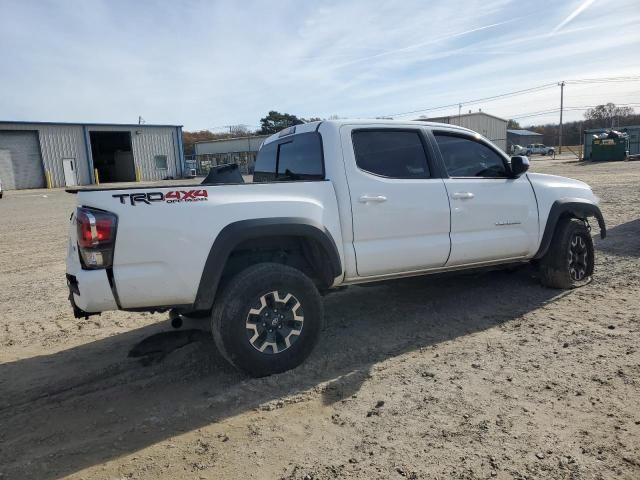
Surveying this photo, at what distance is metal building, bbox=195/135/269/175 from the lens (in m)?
51.6

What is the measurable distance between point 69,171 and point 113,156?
7.15 metres

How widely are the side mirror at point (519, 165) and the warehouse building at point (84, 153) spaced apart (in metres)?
38.7

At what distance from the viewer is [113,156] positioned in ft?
145

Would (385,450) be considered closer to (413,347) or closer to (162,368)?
(413,347)

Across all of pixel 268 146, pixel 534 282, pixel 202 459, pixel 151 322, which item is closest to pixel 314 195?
pixel 268 146

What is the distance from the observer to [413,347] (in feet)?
13.5

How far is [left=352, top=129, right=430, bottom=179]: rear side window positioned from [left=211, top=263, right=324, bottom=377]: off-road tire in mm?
1225

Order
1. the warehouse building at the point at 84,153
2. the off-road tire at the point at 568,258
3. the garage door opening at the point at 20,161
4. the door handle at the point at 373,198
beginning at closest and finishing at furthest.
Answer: the door handle at the point at 373,198
the off-road tire at the point at 568,258
the garage door opening at the point at 20,161
the warehouse building at the point at 84,153

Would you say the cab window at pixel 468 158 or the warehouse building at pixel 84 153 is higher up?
the warehouse building at pixel 84 153

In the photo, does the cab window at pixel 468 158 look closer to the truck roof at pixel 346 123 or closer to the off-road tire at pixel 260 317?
the truck roof at pixel 346 123

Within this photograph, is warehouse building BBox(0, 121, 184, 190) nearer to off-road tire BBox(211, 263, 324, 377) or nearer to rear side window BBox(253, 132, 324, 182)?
rear side window BBox(253, 132, 324, 182)

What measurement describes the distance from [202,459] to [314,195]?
6.73ft

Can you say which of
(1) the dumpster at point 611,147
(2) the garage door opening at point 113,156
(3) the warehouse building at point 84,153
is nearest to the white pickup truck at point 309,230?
(1) the dumpster at point 611,147

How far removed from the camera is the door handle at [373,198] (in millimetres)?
3977
